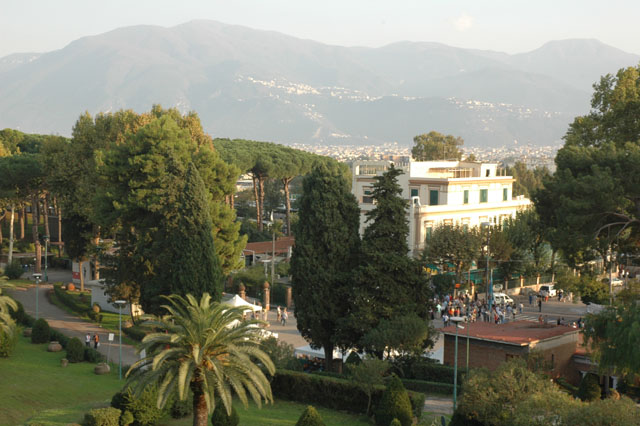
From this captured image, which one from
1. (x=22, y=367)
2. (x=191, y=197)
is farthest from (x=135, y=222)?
(x=22, y=367)

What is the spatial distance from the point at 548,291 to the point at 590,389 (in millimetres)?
27537

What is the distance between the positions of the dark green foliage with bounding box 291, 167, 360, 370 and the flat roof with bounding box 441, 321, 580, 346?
214 inches

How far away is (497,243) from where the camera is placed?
175 feet

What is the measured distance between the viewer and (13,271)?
189ft

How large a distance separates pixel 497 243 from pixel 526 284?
6.08 meters

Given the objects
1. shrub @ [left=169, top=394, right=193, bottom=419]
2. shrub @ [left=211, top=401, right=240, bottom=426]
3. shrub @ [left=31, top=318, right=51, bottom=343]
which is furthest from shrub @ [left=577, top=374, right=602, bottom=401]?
shrub @ [left=31, top=318, right=51, bottom=343]

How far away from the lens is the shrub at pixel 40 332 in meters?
38.5

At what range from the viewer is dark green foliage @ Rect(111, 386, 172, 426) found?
22.4m

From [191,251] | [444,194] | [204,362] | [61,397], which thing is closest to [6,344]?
[61,397]

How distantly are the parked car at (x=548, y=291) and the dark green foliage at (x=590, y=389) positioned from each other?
26544 millimetres

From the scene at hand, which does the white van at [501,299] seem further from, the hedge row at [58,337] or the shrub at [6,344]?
the shrub at [6,344]

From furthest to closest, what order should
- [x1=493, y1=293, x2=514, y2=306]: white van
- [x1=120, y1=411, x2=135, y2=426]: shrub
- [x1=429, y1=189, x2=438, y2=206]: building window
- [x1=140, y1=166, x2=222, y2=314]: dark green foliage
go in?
1. [x1=429, y1=189, x2=438, y2=206]: building window
2. [x1=493, y1=293, x2=514, y2=306]: white van
3. [x1=140, y1=166, x2=222, y2=314]: dark green foliage
4. [x1=120, y1=411, x2=135, y2=426]: shrub

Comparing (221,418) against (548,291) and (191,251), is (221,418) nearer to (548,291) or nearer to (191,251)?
(191,251)

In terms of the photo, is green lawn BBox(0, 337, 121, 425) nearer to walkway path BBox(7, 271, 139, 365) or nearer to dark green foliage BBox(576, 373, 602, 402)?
walkway path BBox(7, 271, 139, 365)
